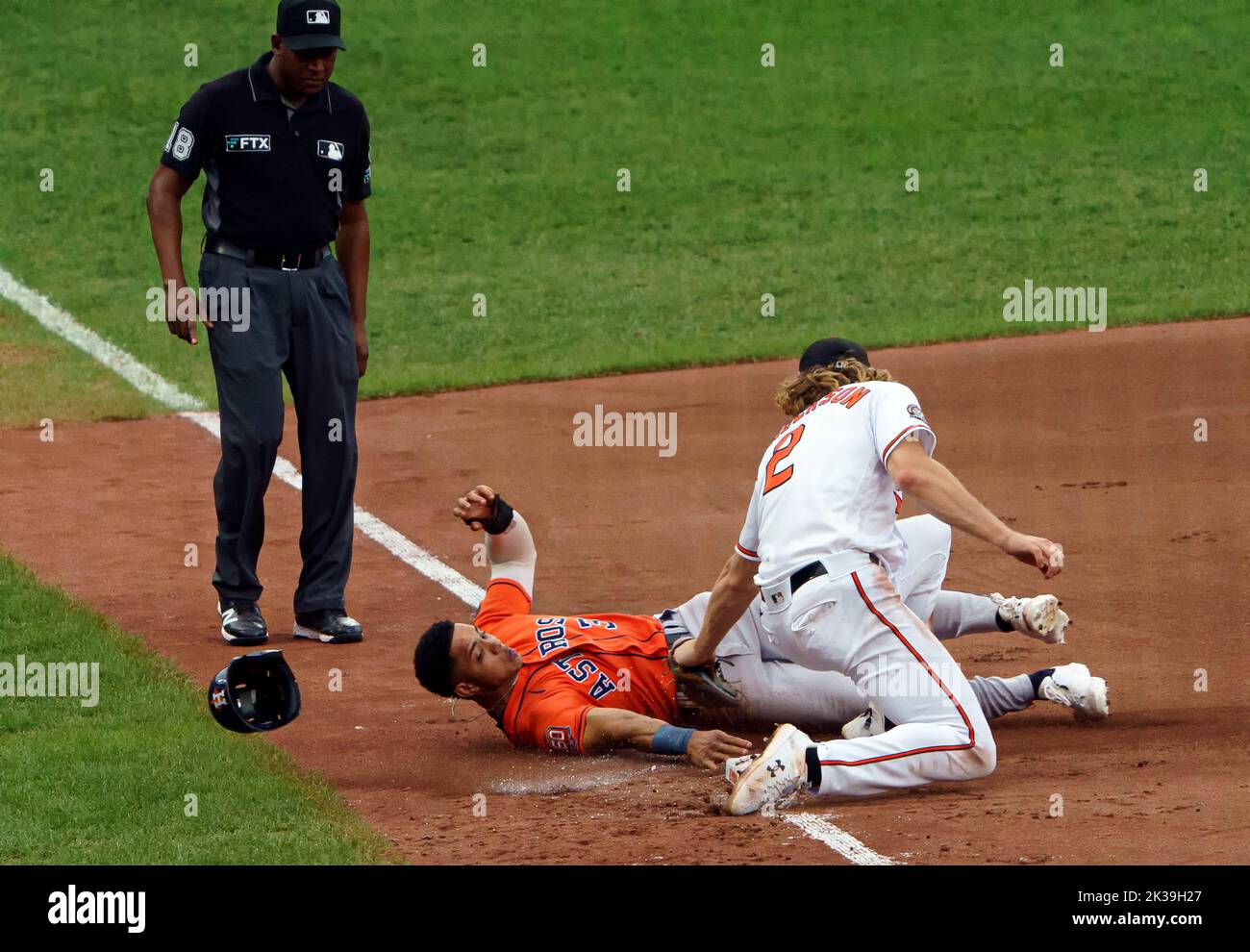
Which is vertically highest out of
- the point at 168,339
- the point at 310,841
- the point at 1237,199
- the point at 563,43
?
the point at 563,43

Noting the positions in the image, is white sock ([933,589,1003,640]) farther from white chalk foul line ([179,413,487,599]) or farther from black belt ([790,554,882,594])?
white chalk foul line ([179,413,487,599])

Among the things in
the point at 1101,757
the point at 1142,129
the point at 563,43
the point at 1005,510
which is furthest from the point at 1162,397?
the point at 563,43

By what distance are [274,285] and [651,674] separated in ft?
8.26

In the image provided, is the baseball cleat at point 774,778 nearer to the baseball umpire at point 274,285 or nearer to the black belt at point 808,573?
the black belt at point 808,573

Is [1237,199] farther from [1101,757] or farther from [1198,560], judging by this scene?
[1101,757]

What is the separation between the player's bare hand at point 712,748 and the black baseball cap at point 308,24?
10.8 ft

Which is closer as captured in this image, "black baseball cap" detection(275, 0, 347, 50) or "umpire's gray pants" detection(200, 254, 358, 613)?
"black baseball cap" detection(275, 0, 347, 50)

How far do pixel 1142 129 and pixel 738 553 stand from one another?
16.2 metres

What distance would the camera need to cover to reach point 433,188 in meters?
20.5

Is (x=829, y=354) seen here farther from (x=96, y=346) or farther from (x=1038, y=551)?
(x=96, y=346)

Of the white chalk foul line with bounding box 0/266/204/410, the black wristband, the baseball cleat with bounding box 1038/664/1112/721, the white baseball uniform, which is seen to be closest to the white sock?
the baseball cleat with bounding box 1038/664/1112/721

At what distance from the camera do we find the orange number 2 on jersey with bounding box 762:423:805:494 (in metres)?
6.48

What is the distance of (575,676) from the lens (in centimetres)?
683

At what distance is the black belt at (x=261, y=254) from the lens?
8.21 metres
